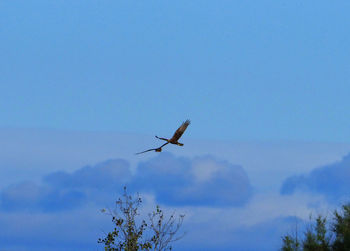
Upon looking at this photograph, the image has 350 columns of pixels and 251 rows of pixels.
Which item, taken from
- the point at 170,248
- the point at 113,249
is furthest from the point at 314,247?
the point at 113,249

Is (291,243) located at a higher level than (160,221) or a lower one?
lower

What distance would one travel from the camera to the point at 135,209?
31031 mm

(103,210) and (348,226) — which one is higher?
(103,210)

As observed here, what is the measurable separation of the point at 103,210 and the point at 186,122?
1130cm

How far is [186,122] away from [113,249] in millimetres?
11087

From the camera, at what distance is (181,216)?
103ft

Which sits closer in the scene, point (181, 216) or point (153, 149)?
point (153, 149)

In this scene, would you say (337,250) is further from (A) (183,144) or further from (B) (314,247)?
(A) (183,144)

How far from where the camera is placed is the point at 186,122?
21219mm

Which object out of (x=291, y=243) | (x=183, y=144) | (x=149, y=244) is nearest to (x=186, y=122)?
(x=183, y=144)

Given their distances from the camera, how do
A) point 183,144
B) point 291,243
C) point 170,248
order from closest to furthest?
point 183,144
point 291,243
point 170,248

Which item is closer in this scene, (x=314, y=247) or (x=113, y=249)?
(x=314, y=247)

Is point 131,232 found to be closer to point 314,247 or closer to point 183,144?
point 314,247

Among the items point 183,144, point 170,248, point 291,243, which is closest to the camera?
point 183,144
